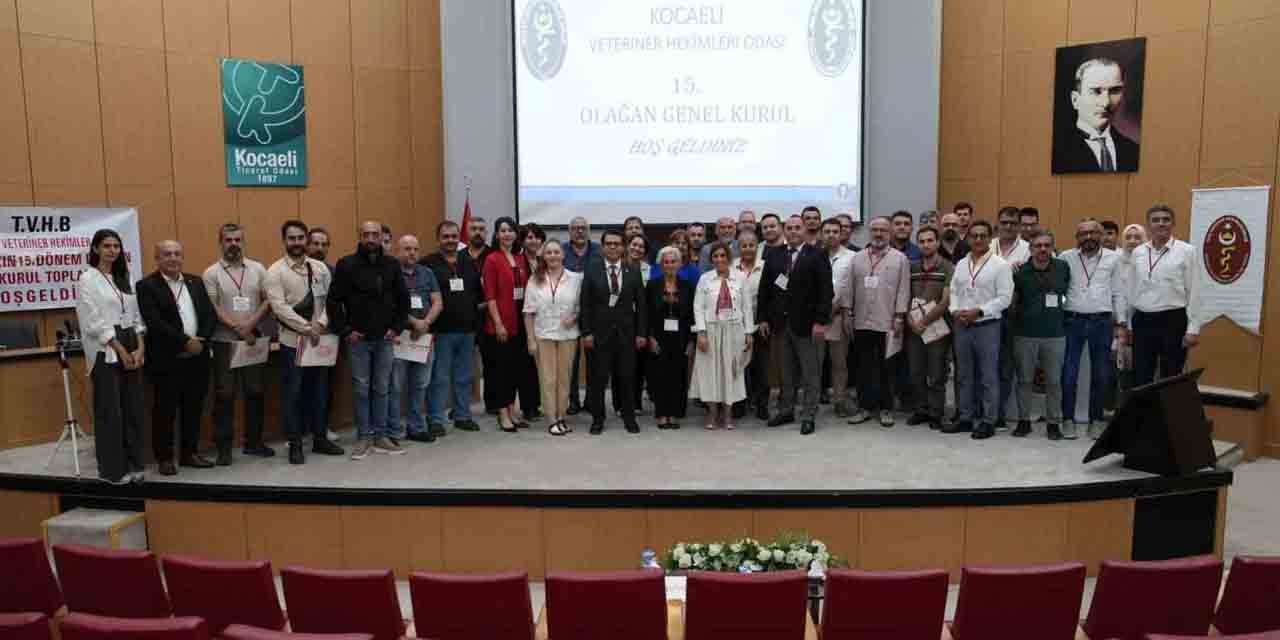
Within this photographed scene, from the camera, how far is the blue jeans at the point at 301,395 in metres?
5.38

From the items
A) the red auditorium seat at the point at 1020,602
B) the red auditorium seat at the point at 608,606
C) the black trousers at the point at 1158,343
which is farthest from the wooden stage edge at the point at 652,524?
the red auditorium seat at the point at 608,606

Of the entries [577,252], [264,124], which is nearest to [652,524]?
[577,252]

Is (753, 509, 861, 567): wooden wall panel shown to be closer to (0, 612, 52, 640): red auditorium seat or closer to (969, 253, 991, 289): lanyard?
(969, 253, 991, 289): lanyard

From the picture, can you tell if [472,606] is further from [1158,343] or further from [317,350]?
[1158,343]

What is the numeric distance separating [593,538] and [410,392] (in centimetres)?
190

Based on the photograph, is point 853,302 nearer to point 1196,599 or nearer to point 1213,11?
point 1196,599

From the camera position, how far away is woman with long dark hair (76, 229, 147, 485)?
15.5 feet

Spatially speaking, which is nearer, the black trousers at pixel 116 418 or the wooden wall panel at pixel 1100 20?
the black trousers at pixel 116 418

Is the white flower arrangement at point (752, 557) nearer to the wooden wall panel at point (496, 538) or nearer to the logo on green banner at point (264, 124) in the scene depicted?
the wooden wall panel at point (496, 538)

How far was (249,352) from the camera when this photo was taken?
532cm

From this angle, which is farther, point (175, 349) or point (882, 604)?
point (175, 349)

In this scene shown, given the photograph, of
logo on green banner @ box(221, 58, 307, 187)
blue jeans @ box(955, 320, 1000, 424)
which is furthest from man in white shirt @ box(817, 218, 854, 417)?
logo on green banner @ box(221, 58, 307, 187)

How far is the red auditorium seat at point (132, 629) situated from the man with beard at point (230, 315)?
3.06 metres

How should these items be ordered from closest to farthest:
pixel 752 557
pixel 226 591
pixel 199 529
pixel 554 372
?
pixel 226 591
pixel 752 557
pixel 199 529
pixel 554 372
